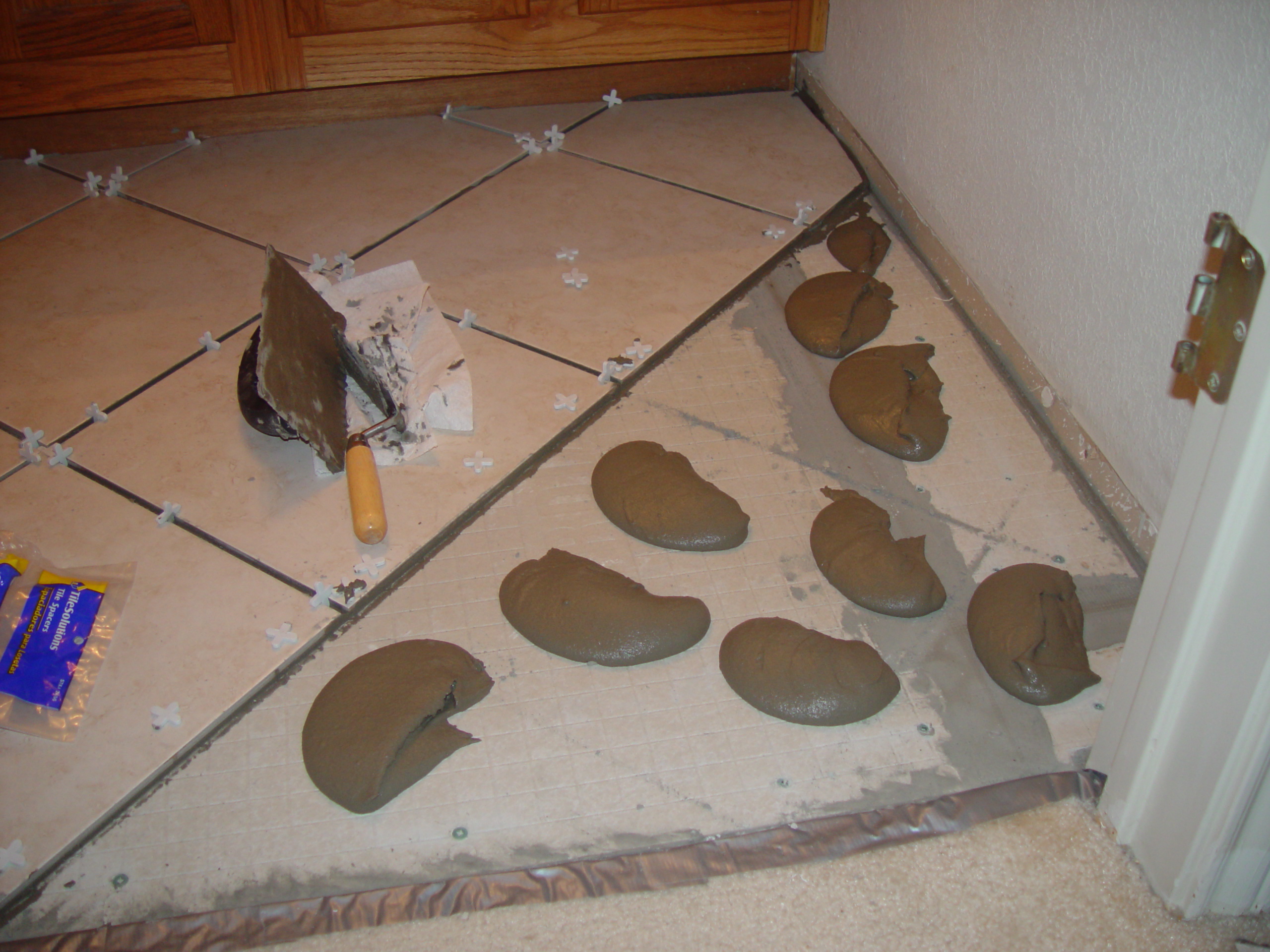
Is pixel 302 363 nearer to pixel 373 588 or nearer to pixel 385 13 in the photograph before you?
pixel 373 588

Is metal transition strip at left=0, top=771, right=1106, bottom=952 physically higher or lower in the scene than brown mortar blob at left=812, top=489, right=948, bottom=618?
lower

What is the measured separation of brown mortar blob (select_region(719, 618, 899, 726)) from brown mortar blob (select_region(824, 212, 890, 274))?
767mm

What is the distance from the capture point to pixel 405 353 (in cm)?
145

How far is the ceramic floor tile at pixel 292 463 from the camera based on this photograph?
124 centimetres

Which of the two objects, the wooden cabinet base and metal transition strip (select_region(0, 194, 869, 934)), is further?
the wooden cabinet base

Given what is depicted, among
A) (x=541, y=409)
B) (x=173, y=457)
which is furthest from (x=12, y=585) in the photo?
(x=541, y=409)

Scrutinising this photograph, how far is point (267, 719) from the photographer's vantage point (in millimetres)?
1055

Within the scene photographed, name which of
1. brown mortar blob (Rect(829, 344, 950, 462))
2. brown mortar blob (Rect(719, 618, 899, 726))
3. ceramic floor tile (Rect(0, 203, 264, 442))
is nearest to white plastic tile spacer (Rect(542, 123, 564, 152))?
ceramic floor tile (Rect(0, 203, 264, 442))

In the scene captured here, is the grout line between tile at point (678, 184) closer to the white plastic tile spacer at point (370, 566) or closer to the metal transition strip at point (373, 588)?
the metal transition strip at point (373, 588)

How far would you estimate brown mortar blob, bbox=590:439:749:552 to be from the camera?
119cm

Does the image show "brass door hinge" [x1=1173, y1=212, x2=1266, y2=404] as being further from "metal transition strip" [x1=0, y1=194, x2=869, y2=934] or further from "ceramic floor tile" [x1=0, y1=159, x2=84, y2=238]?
"ceramic floor tile" [x1=0, y1=159, x2=84, y2=238]

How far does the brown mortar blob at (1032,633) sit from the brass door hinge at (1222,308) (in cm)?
42

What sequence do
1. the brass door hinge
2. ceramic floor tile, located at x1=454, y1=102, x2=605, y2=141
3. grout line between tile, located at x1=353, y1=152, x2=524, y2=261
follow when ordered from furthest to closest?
ceramic floor tile, located at x1=454, y1=102, x2=605, y2=141, grout line between tile, located at x1=353, y1=152, x2=524, y2=261, the brass door hinge

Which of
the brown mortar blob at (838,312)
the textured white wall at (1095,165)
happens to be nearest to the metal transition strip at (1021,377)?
the textured white wall at (1095,165)
